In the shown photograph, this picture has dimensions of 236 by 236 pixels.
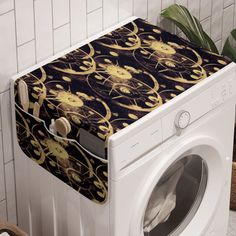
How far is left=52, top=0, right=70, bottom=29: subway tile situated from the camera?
2650mm

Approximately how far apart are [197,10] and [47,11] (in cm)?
89

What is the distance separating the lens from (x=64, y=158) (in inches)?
100.0

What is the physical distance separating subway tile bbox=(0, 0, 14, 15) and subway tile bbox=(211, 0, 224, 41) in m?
1.15

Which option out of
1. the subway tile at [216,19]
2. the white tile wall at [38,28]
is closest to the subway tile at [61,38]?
the white tile wall at [38,28]

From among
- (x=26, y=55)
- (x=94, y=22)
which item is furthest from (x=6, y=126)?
(x=94, y=22)

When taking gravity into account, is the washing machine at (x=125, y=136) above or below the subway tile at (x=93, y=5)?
below

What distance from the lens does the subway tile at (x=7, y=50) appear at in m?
2.51

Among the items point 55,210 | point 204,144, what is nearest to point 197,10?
point 204,144

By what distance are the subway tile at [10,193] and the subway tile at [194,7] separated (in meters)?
1.02

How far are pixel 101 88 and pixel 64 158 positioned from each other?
0.84ft

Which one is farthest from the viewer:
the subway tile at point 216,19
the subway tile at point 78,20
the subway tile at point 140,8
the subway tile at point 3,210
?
the subway tile at point 216,19

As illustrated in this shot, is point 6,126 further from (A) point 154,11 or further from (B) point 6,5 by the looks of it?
(A) point 154,11

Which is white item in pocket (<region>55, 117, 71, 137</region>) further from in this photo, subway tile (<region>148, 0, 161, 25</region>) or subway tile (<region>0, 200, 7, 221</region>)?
subway tile (<region>148, 0, 161, 25</region>)

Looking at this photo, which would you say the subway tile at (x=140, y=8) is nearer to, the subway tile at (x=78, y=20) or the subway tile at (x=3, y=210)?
the subway tile at (x=78, y=20)
